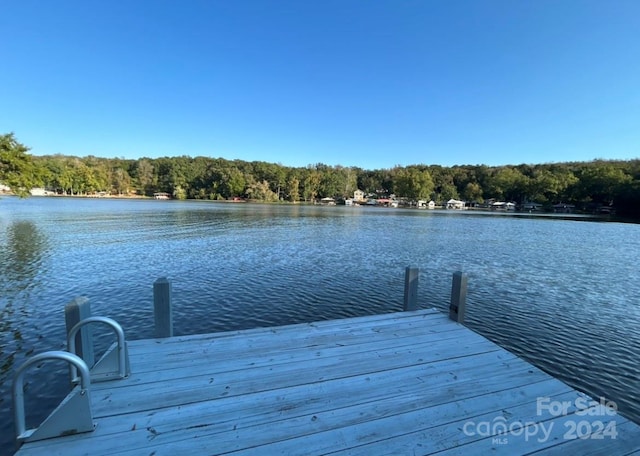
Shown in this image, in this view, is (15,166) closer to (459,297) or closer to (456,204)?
(459,297)

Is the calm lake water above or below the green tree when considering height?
below

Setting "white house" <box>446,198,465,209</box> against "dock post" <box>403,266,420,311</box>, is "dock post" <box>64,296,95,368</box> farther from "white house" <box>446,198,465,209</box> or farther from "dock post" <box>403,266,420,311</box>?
"white house" <box>446,198,465,209</box>

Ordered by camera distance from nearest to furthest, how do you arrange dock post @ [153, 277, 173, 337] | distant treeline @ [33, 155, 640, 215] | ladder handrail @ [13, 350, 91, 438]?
ladder handrail @ [13, 350, 91, 438], dock post @ [153, 277, 173, 337], distant treeline @ [33, 155, 640, 215]

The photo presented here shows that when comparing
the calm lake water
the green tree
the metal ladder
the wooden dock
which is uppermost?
the green tree

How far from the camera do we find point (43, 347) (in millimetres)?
4992

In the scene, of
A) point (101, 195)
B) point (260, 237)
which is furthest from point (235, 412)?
point (101, 195)

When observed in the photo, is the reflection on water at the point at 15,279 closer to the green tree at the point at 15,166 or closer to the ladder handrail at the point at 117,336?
the ladder handrail at the point at 117,336

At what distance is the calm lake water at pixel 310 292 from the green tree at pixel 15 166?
1122 cm

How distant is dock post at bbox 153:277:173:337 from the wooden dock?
0.43 feet

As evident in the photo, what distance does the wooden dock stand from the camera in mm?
1944

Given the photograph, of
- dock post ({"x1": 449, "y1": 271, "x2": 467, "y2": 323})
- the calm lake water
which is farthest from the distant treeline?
dock post ({"x1": 449, "y1": 271, "x2": 467, "y2": 323})

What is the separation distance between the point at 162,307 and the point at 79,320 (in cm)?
76

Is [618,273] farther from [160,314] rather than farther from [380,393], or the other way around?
[160,314]

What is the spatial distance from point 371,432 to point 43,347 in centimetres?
557
